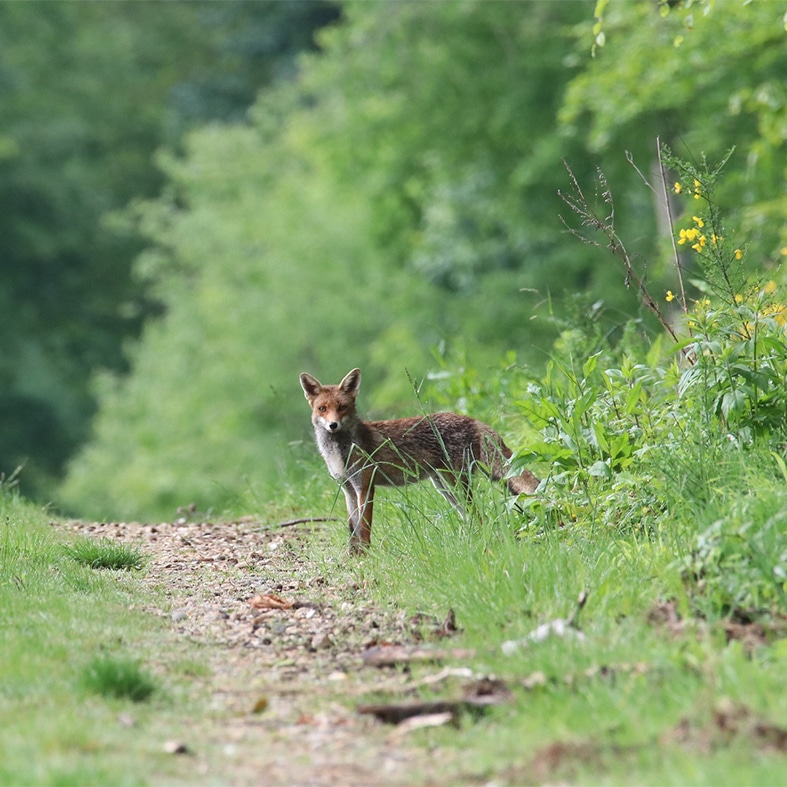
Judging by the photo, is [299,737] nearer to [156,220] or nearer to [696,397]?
[696,397]

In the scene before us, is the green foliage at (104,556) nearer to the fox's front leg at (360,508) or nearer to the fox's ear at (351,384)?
Answer: the fox's front leg at (360,508)

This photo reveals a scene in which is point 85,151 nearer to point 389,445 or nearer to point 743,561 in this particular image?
point 389,445

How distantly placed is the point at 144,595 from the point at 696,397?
3.25 metres

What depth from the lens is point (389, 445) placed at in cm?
836

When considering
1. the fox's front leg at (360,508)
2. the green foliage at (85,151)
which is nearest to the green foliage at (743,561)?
the fox's front leg at (360,508)

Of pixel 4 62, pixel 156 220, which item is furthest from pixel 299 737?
pixel 4 62

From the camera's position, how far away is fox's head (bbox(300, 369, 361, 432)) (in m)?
8.21

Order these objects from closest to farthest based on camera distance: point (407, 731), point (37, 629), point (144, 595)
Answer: point (407, 731)
point (37, 629)
point (144, 595)

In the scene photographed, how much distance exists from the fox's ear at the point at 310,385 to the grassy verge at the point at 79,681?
1981 mm

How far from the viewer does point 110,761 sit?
384 centimetres

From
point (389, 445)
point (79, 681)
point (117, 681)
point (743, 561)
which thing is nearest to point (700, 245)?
point (743, 561)

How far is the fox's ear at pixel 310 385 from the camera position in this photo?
8539 millimetres

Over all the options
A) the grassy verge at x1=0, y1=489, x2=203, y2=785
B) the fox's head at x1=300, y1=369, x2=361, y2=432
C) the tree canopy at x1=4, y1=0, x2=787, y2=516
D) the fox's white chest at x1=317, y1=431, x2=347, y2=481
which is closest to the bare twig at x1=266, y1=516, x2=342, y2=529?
the fox's white chest at x1=317, y1=431, x2=347, y2=481

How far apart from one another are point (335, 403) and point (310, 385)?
38cm
